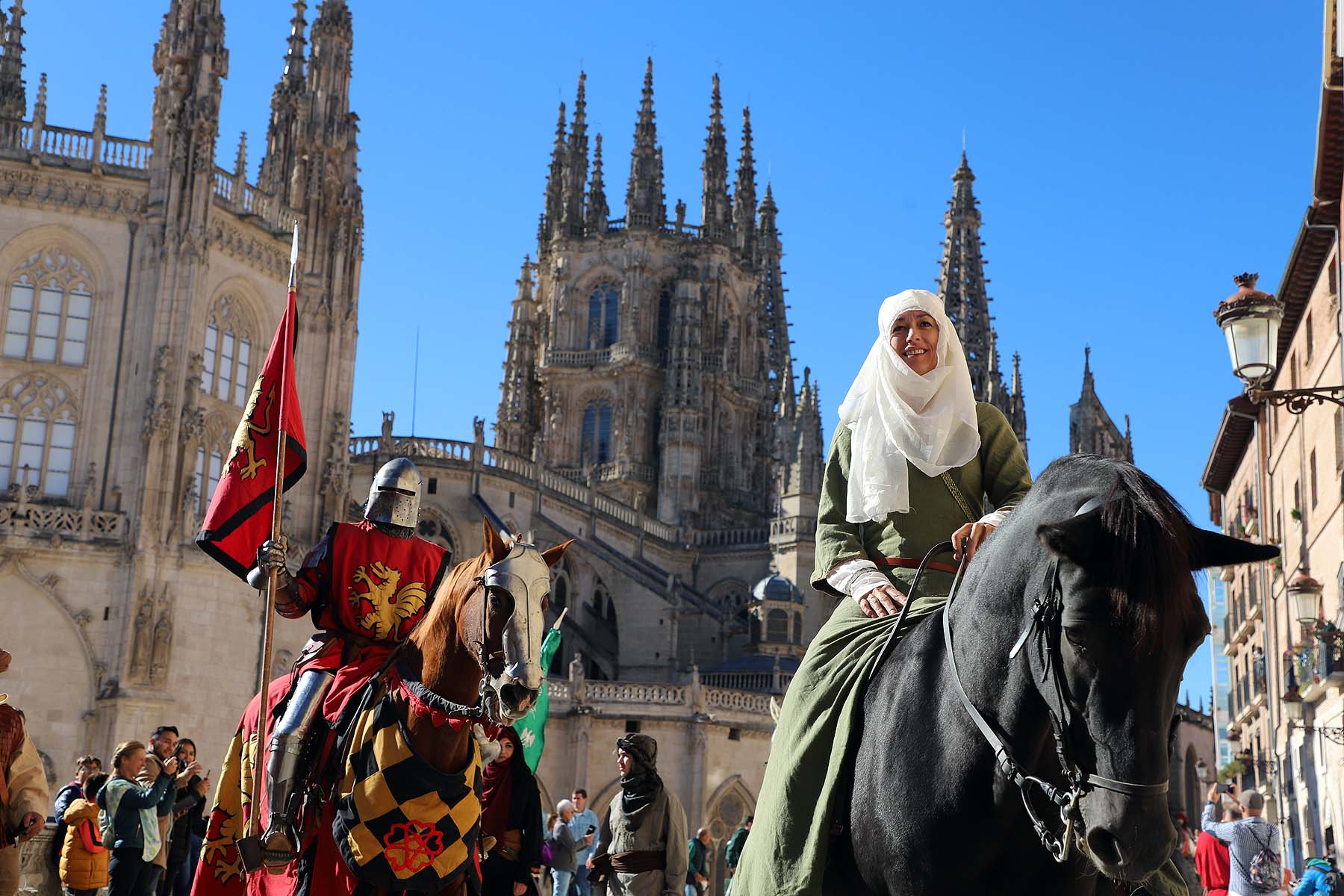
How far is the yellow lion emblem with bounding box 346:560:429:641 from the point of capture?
268 inches

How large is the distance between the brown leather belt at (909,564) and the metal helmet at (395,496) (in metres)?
2.93

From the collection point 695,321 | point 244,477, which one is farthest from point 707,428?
point 244,477

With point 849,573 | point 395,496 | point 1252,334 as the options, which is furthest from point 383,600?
point 1252,334

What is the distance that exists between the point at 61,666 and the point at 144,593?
75.6 inches

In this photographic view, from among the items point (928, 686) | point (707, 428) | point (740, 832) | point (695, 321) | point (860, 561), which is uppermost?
point (695, 321)

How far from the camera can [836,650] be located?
14.8 feet

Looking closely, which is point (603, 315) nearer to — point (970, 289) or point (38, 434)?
point (970, 289)

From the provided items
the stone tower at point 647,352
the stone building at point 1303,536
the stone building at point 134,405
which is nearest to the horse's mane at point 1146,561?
the stone building at point 1303,536

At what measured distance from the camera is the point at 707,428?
209 ft

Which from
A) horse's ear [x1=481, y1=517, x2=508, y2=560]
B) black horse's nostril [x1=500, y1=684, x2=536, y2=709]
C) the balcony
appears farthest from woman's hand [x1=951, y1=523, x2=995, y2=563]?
the balcony

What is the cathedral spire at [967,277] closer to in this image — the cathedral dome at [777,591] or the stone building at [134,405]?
the cathedral dome at [777,591]

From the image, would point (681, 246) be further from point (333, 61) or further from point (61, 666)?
point (61, 666)

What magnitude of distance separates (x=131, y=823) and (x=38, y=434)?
2014 centimetres

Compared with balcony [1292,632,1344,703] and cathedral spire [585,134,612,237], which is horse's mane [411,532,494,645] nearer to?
balcony [1292,632,1344,703]
